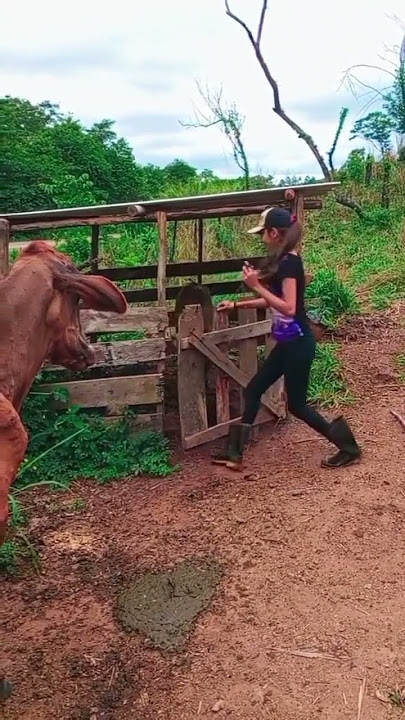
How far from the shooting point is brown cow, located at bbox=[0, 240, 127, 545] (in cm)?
234

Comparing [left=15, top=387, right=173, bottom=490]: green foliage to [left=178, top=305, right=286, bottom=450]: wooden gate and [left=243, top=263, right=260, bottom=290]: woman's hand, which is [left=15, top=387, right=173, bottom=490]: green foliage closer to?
[left=178, top=305, right=286, bottom=450]: wooden gate

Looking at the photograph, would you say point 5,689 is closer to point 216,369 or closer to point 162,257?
point 216,369

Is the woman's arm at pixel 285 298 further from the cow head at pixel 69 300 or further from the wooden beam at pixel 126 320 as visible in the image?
the cow head at pixel 69 300

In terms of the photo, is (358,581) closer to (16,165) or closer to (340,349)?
(340,349)

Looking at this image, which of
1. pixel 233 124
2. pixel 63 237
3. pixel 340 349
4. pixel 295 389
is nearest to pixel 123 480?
pixel 295 389

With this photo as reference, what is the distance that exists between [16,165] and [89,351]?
14988 mm

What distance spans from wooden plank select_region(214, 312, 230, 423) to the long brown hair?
39.5 inches

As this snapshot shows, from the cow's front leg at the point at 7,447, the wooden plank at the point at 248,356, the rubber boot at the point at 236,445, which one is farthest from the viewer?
the wooden plank at the point at 248,356

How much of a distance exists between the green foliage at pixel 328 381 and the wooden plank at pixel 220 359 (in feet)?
2.66

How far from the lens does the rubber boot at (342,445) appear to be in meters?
4.89

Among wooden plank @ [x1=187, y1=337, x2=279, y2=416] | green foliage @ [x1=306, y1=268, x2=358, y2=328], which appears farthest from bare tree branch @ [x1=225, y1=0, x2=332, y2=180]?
wooden plank @ [x1=187, y1=337, x2=279, y2=416]

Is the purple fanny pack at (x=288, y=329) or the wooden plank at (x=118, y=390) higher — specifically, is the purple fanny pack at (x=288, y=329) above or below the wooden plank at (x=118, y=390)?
above

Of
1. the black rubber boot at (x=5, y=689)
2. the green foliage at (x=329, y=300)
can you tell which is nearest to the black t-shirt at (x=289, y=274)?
the black rubber boot at (x=5, y=689)

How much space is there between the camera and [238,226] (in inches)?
465
